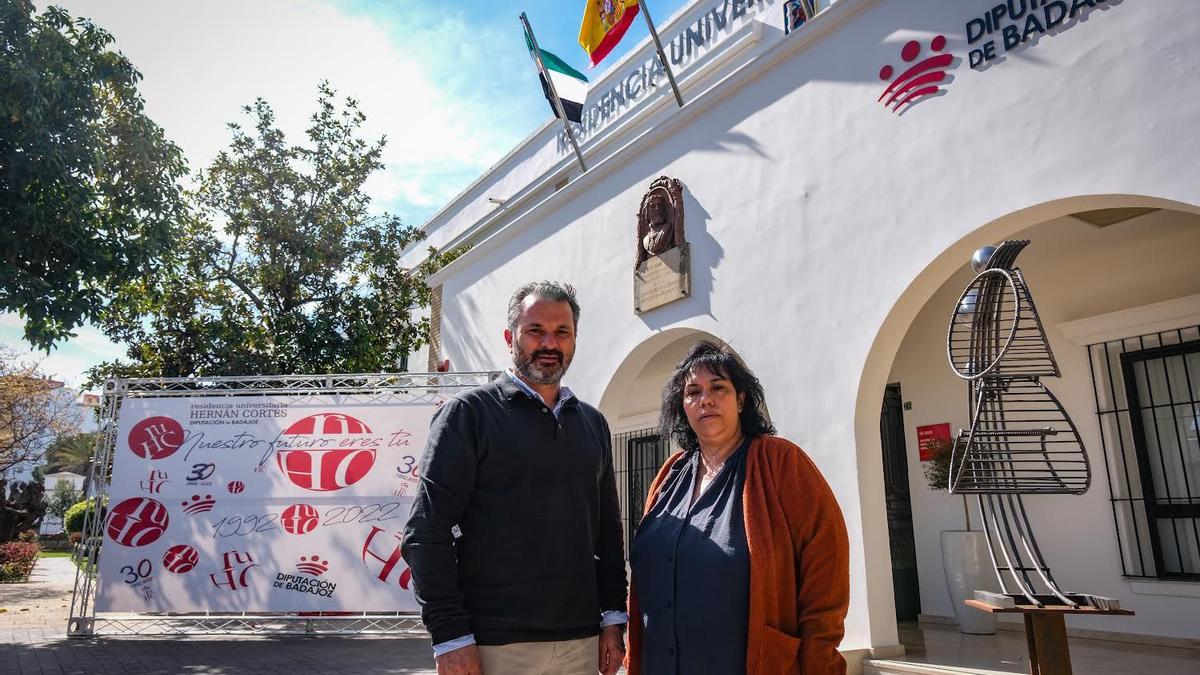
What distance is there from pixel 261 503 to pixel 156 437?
4.52ft

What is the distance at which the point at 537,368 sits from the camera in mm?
2494

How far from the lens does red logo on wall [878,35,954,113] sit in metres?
4.68

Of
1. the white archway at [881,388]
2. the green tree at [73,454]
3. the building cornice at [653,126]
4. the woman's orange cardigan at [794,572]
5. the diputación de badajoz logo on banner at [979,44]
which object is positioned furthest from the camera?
the green tree at [73,454]

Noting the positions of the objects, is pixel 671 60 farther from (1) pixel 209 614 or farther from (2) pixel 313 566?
(1) pixel 209 614

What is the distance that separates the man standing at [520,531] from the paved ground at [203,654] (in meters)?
4.42

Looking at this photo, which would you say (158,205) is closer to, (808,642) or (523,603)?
(523,603)

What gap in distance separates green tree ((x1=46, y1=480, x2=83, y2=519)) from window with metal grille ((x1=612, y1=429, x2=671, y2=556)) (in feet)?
116

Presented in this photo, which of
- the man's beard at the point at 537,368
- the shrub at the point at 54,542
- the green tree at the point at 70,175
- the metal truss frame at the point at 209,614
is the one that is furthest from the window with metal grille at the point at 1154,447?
the shrub at the point at 54,542

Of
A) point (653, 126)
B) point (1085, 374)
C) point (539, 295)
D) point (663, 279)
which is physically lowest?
point (539, 295)

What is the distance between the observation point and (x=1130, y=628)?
563 cm

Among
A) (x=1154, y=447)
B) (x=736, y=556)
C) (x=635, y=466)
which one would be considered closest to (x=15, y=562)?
(x=635, y=466)

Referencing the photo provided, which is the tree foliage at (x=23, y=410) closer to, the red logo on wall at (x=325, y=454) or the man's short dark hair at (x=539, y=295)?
the red logo on wall at (x=325, y=454)

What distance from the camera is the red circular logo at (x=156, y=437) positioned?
8062 mm

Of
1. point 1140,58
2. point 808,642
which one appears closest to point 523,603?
point 808,642
